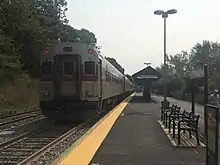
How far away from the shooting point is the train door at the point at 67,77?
21125 millimetres

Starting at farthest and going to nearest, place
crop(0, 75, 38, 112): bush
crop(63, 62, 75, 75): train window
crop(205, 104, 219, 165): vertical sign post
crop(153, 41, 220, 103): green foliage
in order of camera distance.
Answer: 1. crop(153, 41, 220, 103): green foliage
2. crop(0, 75, 38, 112): bush
3. crop(63, 62, 75, 75): train window
4. crop(205, 104, 219, 165): vertical sign post

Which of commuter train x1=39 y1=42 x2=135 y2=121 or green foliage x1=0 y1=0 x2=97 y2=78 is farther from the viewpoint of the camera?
green foliage x1=0 y1=0 x2=97 y2=78

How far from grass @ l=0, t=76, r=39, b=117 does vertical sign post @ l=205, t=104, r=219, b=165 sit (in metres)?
27.3

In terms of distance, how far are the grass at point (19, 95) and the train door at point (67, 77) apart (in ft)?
43.8

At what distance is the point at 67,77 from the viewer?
2117cm

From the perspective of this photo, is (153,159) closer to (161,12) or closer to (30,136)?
(30,136)

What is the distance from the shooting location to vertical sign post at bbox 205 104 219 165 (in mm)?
7141

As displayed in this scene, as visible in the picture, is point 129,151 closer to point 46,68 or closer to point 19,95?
point 46,68

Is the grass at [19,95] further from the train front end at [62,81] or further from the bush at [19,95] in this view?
the train front end at [62,81]

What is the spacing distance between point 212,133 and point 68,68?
14.5 meters

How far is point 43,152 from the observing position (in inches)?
481

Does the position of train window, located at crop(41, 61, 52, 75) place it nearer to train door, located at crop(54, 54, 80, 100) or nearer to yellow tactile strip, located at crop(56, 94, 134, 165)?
train door, located at crop(54, 54, 80, 100)

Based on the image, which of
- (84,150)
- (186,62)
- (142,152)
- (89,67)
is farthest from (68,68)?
(186,62)

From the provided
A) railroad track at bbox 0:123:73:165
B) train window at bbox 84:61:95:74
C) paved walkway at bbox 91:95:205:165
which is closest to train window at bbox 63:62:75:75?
train window at bbox 84:61:95:74
